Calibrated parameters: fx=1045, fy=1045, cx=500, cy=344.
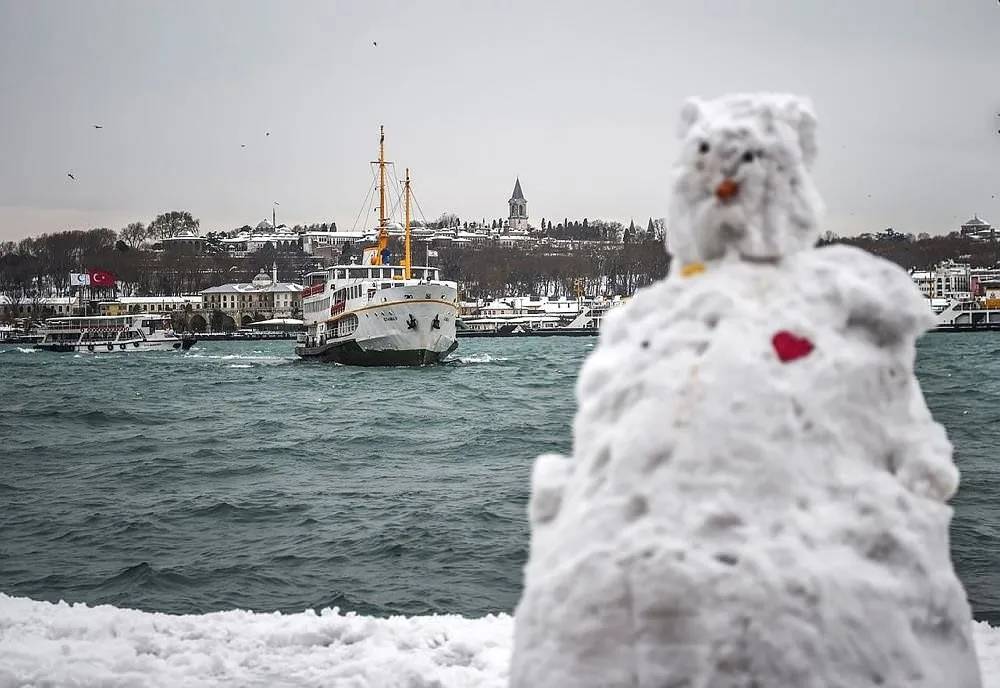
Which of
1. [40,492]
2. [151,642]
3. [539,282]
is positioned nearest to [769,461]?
[151,642]

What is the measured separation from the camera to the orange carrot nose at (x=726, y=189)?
276 centimetres

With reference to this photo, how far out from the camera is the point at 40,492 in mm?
15773

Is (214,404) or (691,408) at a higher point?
(691,408)

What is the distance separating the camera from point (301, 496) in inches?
559

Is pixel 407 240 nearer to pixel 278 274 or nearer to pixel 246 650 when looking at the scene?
pixel 246 650

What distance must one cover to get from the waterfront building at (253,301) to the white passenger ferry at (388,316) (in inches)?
2578

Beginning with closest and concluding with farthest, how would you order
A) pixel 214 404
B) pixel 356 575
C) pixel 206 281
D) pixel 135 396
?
pixel 356 575 → pixel 214 404 → pixel 135 396 → pixel 206 281

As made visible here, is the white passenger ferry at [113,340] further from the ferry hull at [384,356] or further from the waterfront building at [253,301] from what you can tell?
the ferry hull at [384,356]

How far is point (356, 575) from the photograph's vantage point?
9703 mm

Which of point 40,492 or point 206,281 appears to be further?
point 206,281

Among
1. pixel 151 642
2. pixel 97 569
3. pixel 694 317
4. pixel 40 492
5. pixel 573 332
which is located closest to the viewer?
pixel 694 317

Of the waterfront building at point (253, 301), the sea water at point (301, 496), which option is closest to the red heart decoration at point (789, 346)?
the sea water at point (301, 496)

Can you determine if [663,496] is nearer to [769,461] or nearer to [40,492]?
[769,461]

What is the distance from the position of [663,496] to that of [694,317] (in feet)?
1.57
